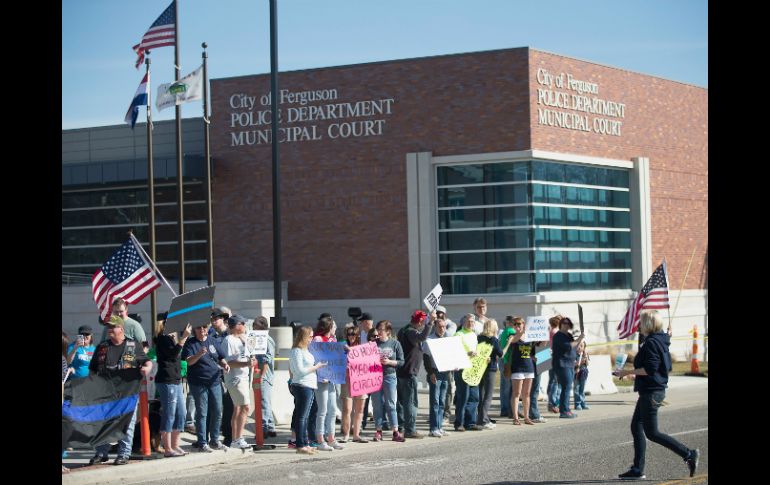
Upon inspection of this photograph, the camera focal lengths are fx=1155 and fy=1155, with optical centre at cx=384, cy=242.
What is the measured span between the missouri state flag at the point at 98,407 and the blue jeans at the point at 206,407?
32.2 inches

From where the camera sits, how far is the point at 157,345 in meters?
14.6

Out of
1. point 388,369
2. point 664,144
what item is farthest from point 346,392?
point 664,144

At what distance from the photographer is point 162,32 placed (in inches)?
1115

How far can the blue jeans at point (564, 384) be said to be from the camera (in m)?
20.4

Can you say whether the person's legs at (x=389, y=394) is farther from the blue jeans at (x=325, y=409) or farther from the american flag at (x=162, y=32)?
the american flag at (x=162, y=32)

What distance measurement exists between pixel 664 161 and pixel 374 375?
24.2m

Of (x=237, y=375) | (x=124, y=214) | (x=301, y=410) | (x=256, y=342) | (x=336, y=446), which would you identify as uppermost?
(x=124, y=214)

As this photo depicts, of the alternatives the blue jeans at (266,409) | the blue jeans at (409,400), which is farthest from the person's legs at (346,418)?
the blue jeans at (266,409)

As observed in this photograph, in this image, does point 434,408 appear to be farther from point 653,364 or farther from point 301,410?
point 653,364

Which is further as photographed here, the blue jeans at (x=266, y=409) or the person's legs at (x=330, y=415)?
the blue jeans at (x=266, y=409)

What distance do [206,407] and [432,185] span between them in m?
19.5

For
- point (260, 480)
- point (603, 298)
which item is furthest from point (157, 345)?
point (603, 298)

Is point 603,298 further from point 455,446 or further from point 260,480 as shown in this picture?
point 260,480
